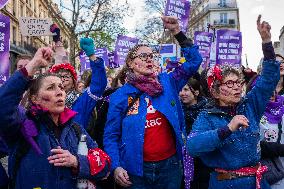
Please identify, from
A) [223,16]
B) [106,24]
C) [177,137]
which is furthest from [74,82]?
[223,16]

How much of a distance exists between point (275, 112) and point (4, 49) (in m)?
3.58

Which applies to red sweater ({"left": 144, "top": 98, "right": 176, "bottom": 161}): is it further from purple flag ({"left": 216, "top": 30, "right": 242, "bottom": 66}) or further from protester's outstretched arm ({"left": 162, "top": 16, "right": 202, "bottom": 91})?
purple flag ({"left": 216, "top": 30, "right": 242, "bottom": 66})

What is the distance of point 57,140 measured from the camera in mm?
2994

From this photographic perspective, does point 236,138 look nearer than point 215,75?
Yes

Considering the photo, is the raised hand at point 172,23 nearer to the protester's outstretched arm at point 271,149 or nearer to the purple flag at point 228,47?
the protester's outstretched arm at point 271,149

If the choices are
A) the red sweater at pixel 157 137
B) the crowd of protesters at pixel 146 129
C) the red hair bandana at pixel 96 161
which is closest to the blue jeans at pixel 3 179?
the crowd of protesters at pixel 146 129

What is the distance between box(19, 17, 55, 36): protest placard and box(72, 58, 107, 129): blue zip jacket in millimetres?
A: 1127

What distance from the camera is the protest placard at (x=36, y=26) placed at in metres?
4.97

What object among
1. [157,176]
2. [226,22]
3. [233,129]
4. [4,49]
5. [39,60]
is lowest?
[157,176]

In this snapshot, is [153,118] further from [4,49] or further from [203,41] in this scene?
[203,41]

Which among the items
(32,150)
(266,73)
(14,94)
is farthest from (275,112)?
(14,94)

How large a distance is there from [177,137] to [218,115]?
0.48 m

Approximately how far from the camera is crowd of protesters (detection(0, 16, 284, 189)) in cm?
291

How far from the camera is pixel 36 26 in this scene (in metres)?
5.04
